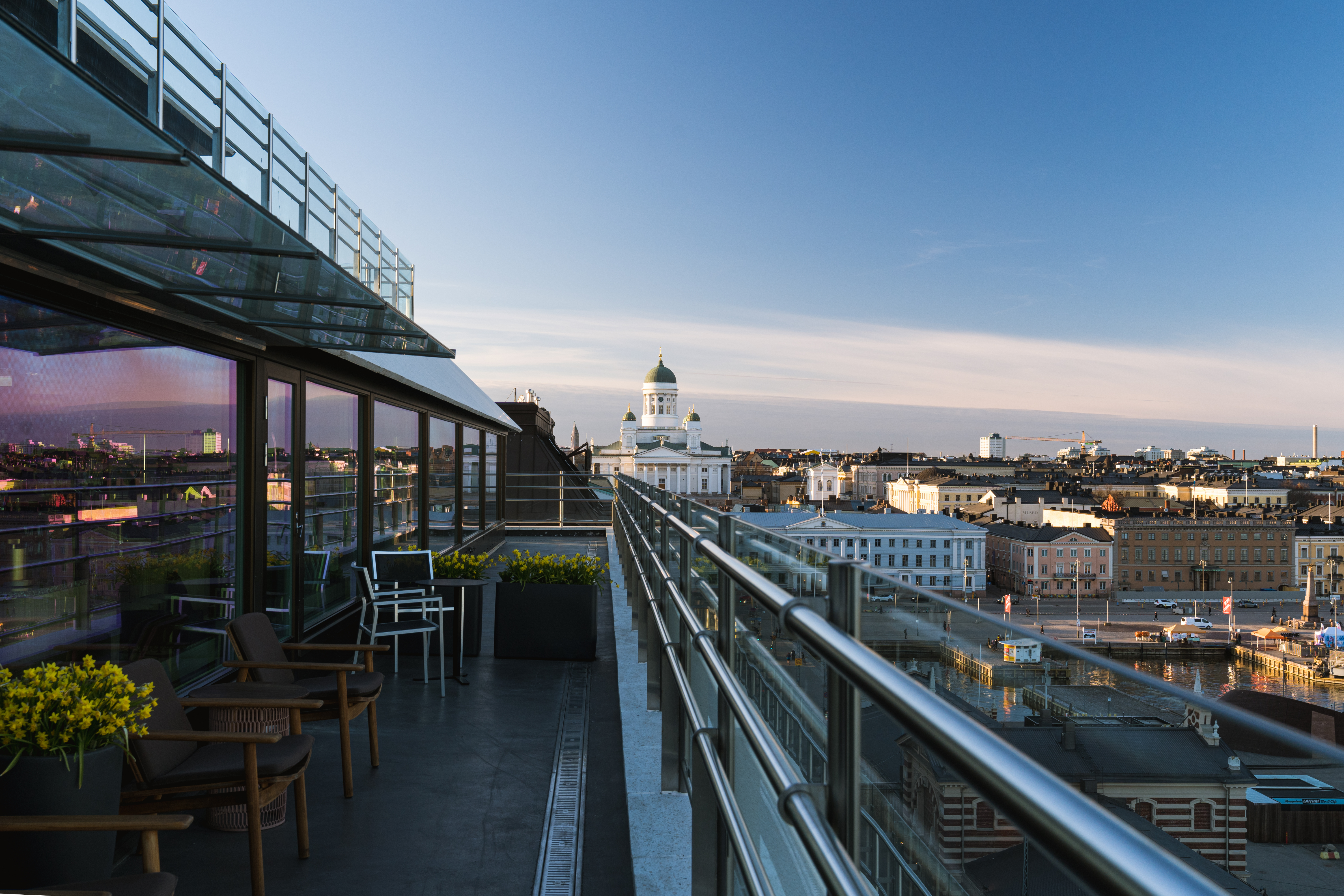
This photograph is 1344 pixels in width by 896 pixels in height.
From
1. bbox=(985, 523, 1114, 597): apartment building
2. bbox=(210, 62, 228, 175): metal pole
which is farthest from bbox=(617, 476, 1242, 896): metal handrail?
bbox=(985, 523, 1114, 597): apartment building

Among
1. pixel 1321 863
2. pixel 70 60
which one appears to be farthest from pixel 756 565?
pixel 70 60

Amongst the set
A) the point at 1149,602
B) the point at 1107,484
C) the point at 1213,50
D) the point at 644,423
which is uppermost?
the point at 1213,50

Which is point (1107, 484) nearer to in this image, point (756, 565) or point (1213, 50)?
point (1213, 50)

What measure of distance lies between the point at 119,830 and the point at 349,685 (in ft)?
6.85

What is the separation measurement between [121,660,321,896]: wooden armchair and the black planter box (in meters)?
3.46

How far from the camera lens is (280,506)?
22.7 feet

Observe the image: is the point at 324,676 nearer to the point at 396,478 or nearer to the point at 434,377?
the point at 396,478

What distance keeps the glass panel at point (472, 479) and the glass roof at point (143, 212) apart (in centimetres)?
922

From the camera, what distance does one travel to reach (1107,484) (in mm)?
120125

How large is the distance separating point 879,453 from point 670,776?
150416 millimetres

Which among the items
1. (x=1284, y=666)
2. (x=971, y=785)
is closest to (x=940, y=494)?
(x=1284, y=666)

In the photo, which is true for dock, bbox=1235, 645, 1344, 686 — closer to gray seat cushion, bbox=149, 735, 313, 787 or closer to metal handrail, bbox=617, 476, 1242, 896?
gray seat cushion, bbox=149, 735, 313, 787

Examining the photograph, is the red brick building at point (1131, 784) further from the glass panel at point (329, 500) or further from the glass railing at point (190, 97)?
the glass panel at point (329, 500)

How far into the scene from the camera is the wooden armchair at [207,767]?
3.29 meters
